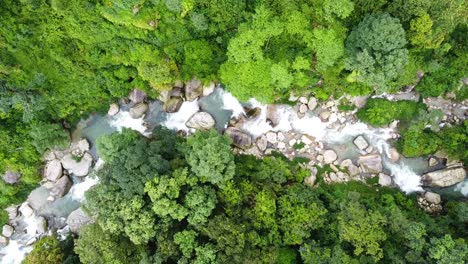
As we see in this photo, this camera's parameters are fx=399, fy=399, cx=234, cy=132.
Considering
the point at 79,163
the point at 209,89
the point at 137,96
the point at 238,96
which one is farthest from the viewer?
the point at 79,163

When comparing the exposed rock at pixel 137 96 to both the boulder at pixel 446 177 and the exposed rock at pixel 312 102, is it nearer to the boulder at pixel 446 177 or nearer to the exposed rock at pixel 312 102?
the exposed rock at pixel 312 102

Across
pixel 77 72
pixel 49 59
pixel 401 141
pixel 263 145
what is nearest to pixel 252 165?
pixel 263 145

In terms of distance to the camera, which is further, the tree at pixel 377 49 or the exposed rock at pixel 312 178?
the exposed rock at pixel 312 178

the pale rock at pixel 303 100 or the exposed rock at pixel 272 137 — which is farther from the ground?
the pale rock at pixel 303 100

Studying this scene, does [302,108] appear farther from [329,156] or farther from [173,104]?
[173,104]

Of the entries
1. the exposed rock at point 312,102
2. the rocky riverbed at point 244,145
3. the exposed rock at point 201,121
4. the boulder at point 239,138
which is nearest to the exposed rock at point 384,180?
the rocky riverbed at point 244,145

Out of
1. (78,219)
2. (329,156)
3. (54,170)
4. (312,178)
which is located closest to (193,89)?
(312,178)
